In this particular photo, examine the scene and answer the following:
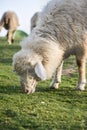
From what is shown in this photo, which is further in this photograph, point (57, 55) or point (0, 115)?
point (57, 55)

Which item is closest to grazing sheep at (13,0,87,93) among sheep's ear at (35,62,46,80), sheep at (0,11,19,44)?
sheep's ear at (35,62,46,80)

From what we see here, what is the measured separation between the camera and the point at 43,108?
25.2ft

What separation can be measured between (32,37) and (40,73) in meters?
0.87

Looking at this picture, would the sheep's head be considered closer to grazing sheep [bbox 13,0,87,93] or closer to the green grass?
grazing sheep [bbox 13,0,87,93]

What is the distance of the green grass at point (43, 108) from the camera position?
6855mm

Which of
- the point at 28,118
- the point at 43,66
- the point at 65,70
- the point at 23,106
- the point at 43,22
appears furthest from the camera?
the point at 65,70

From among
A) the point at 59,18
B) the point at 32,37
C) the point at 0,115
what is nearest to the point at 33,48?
the point at 32,37

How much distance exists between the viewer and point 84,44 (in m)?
8.99

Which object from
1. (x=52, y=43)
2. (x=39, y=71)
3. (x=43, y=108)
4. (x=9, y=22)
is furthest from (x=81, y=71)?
(x=9, y=22)

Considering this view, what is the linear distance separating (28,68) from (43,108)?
38.2 inches

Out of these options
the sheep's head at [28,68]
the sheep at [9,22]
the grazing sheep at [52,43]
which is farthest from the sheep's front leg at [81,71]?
the sheep at [9,22]

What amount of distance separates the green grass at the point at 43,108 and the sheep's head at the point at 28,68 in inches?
12.0

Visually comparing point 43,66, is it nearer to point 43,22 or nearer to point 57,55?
point 57,55

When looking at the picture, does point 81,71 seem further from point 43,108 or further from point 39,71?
point 43,108
